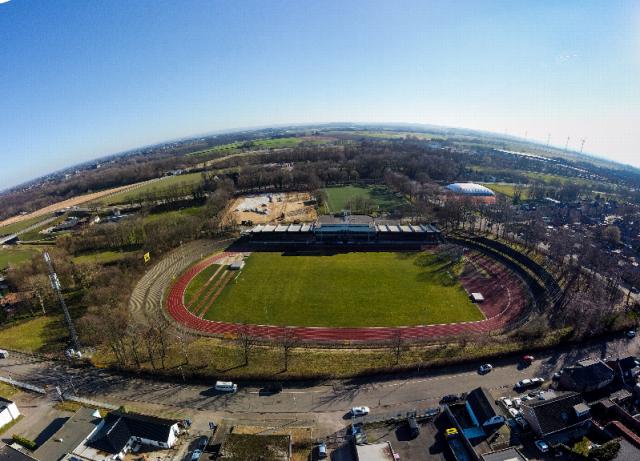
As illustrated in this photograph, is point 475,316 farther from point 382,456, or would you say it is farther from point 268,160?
point 268,160

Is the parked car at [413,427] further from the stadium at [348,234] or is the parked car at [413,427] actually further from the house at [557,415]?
the stadium at [348,234]

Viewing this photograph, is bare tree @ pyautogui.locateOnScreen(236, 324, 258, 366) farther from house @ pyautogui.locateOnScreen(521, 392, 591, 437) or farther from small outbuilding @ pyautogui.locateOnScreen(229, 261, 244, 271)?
house @ pyautogui.locateOnScreen(521, 392, 591, 437)

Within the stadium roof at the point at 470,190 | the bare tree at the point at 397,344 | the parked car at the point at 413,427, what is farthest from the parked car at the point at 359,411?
the stadium roof at the point at 470,190

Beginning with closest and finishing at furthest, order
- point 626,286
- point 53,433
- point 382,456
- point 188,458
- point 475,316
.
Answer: point 382,456
point 188,458
point 53,433
point 475,316
point 626,286

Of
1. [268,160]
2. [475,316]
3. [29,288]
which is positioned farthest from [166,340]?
[268,160]

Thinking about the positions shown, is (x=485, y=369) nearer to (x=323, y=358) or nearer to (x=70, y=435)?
(x=323, y=358)

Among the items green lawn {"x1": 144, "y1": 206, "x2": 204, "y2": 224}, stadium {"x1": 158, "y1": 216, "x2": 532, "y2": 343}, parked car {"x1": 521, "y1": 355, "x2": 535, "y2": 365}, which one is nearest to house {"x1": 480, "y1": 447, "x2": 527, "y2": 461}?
parked car {"x1": 521, "y1": 355, "x2": 535, "y2": 365}
